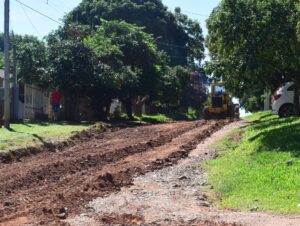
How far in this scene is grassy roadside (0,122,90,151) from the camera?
66.6ft

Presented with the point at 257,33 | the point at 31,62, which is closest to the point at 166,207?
the point at 257,33

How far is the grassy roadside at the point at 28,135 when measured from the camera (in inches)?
799

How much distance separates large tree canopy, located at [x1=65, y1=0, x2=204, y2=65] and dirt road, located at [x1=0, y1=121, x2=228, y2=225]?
35.6m

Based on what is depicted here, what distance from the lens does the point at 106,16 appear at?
59.8 meters

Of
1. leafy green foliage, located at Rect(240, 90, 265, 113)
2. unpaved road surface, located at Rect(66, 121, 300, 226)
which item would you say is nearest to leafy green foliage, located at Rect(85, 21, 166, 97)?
unpaved road surface, located at Rect(66, 121, 300, 226)

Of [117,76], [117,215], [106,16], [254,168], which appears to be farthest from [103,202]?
[106,16]

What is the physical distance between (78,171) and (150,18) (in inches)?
1834

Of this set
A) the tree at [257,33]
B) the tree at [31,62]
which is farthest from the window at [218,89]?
the tree at [257,33]

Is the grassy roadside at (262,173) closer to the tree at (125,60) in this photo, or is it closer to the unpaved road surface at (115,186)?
the unpaved road surface at (115,186)

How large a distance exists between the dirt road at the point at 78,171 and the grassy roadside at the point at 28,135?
69 centimetres

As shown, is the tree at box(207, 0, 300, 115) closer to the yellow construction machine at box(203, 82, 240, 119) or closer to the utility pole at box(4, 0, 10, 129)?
the utility pole at box(4, 0, 10, 129)

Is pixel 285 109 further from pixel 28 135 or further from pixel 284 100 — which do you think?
pixel 28 135

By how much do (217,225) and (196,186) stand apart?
160 inches

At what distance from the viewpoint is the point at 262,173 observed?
13.0 metres
